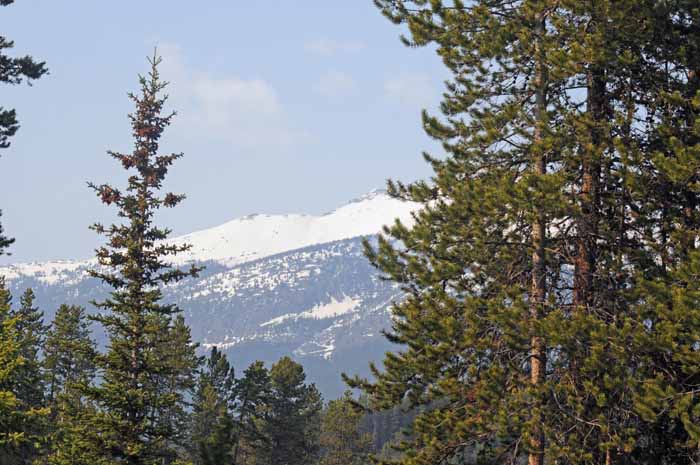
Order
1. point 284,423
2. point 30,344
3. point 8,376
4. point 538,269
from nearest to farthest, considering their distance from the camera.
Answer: point 538,269, point 8,376, point 30,344, point 284,423

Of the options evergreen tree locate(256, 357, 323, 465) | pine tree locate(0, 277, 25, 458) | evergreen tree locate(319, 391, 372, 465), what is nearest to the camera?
pine tree locate(0, 277, 25, 458)

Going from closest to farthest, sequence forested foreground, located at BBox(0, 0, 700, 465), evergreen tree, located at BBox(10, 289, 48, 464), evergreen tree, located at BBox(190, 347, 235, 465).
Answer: forested foreground, located at BBox(0, 0, 700, 465) → evergreen tree, located at BBox(10, 289, 48, 464) → evergreen tree, located at BBox(190, 347, 235, 465)

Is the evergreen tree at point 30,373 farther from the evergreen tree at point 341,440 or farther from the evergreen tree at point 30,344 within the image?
the evergreen tree at point 341,440

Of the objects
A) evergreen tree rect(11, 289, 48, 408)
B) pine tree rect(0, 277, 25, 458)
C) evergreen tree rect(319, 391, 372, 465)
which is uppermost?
evergreen tree rect(11, 289, 48, 408)

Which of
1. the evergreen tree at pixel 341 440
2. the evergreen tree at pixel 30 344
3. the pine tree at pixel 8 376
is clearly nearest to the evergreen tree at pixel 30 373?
the evergreen tree at pixel 30 344

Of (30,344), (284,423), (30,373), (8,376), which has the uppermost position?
(30,344)

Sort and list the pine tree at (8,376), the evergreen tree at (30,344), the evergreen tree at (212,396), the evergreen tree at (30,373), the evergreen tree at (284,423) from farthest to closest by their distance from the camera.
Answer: the evergreen tree at (284,423), the evergreen tree at (212,396), the evergreen tree at (30,344), the evergreen tree at (30,373), the pine tree at (8,376)

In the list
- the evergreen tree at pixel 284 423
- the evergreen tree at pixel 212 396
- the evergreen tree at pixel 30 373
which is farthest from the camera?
the evergreen tree at pixel 284 423

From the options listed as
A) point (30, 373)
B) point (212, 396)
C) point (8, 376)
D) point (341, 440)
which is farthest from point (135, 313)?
point (341, 440)

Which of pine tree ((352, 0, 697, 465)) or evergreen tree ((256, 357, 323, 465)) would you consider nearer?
pine tree ((352, 0, 697, 465))

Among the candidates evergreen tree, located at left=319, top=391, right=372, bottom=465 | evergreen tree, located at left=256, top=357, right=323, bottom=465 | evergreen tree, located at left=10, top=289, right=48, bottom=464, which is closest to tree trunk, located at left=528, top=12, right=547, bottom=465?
evergreen tree, located at left=10, top=289, right=48, bottom=464

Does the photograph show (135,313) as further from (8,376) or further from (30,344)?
(30,344)

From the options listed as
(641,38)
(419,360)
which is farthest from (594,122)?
(419,360)

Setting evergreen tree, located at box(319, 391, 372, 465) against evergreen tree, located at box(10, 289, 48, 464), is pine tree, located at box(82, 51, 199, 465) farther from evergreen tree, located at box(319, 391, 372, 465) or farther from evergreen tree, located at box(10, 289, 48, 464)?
evergreen tree, located at box(319, 391, 372, 465)
